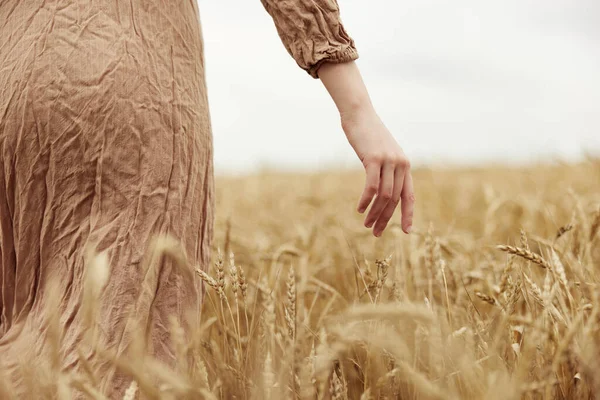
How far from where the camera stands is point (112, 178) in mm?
841

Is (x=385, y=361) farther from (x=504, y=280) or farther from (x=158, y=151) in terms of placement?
(x=158, y=151)

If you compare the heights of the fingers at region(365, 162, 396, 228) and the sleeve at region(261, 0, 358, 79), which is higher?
the sleeve at region(261, 0, 358, 79)

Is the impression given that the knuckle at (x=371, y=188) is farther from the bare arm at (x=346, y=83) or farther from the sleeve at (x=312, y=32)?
the sleeve at (x=312, y=32)

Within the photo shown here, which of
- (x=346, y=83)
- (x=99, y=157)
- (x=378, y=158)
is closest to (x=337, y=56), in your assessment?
(x=346, y=83)

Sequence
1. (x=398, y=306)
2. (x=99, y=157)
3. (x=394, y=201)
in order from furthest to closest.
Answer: (x=394, y=201)
(x=99, y=157)
(x=398, y=306)

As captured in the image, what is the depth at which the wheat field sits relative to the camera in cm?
66

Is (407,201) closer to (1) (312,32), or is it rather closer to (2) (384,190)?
(2) (384,190)

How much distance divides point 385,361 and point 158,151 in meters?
0.45

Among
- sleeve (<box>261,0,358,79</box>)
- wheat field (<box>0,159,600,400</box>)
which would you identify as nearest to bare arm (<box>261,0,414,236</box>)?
sleeve (<box>261,0,358,79</box>)

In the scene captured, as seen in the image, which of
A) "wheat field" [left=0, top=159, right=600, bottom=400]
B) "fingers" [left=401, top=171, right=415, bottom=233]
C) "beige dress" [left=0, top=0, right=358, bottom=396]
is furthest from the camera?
"fingers" [left=401, top=171, right=415, bottom=233]

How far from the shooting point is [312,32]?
0.93 metres

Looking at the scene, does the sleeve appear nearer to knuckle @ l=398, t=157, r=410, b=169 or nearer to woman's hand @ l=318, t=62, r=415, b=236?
woman's hand @ l=318, t=62, r=415, b=236

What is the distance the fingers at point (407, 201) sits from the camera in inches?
37.1

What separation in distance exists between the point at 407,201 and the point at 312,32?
28 cm
